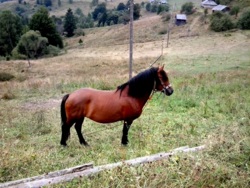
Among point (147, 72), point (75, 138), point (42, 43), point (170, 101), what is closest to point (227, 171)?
point (147, 72)

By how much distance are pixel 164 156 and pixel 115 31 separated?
226 feet

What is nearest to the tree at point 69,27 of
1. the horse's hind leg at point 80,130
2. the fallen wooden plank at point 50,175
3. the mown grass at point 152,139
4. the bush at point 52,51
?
the bush at point 52,51

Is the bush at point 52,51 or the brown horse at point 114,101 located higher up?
the brown horse at point 114,101

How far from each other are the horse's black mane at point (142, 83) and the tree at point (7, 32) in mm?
51855

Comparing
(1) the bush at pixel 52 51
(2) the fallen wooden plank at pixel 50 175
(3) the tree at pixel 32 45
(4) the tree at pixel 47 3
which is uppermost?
(2) the fallen wooden plank at pixel 50 175

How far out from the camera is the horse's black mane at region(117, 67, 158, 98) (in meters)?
7.03

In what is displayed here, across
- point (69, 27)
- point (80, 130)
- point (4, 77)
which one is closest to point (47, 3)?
point (69, 27)

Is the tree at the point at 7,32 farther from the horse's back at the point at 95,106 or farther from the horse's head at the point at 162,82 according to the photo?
the horse's head at the point at 162,82

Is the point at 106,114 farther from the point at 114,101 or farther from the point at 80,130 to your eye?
the point at 80,130

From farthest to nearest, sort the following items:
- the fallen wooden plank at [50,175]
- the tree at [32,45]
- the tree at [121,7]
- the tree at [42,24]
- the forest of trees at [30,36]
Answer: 1. the tree at [121,7]
2. the tree at [42,24]
3. the forest of trees at [30,36]
4. the tree at [32,45]
5. the fallen wooden plank at [50,175]

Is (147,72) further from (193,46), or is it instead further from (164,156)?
(193,46)

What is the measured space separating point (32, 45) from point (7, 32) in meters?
11.6

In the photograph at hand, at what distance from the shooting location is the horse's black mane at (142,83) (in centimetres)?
703

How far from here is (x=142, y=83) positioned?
7.12 m
